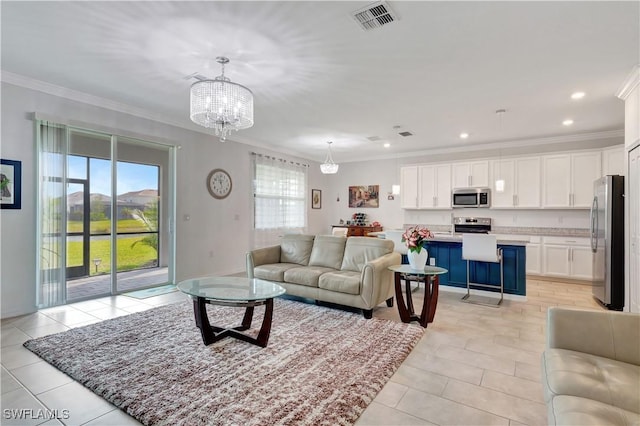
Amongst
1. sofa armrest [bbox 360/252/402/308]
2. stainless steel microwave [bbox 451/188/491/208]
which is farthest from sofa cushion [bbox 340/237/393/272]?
stainless steel microwave [bbox 451/188/491/208]

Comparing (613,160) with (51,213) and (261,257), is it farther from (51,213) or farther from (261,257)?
(51,213)

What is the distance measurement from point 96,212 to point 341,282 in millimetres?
3608

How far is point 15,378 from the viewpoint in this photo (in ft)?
7.57

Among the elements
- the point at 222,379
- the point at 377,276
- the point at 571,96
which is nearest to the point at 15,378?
the point at 222,379

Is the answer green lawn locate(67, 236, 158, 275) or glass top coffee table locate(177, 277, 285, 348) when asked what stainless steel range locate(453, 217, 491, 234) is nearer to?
glass top coffee table locate(177, 277, 285, 348)

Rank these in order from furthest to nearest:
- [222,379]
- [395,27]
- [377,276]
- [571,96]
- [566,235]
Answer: [566,235], [571,96], [377,276], [395,27], [222,379]

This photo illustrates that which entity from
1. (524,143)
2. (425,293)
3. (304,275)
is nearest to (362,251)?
(304,275)

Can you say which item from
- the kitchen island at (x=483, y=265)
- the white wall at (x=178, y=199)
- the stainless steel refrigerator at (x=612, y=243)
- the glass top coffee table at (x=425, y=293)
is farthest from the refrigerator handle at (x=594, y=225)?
the white wall at (x=178, y=199)

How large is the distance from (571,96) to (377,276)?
3362 millimetres

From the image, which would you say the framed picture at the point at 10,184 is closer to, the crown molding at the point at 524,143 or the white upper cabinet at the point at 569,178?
the crown molding at the point at 524,143

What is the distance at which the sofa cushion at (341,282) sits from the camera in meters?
3.67

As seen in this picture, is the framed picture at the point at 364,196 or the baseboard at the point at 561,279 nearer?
the baseboard at the point at 561,279

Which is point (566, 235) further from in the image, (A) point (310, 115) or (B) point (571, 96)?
(A) point (310, 115)

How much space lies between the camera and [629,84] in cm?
352
